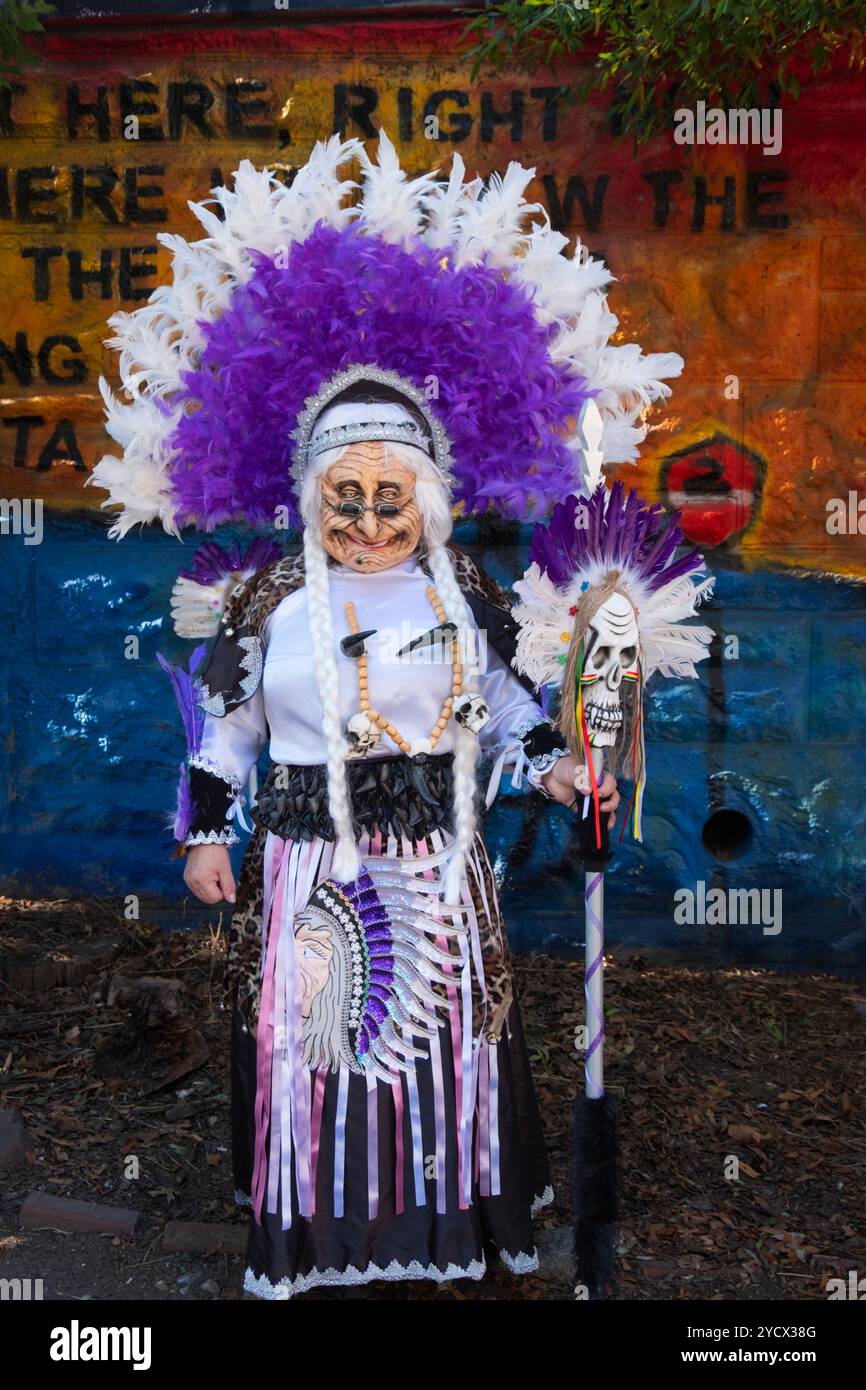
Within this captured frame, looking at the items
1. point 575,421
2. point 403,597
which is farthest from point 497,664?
point 575,421

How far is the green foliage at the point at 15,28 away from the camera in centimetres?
393

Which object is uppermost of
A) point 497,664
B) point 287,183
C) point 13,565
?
point 287,183

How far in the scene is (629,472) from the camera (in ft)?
15.7

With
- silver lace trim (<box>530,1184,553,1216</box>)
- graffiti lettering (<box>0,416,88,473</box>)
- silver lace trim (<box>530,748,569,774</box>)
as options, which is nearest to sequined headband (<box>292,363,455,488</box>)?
silver lace trim (<box>530,748,569,774</box>)

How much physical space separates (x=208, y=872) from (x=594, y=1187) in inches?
41.9

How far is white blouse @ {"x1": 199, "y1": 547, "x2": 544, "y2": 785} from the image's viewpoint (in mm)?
2676

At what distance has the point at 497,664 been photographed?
2885mm

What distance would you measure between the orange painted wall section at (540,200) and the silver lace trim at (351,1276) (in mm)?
2983

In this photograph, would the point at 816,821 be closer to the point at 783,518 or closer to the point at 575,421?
the point at 783,518

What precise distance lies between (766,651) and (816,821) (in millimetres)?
A: 681

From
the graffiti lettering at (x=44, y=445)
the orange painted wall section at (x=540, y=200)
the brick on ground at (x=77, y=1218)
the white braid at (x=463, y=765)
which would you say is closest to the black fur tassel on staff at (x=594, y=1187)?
the white braid at (x=463, y=765)

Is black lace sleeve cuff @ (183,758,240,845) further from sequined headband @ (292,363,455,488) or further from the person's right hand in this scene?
sequined headband @ (292,363,455,488)

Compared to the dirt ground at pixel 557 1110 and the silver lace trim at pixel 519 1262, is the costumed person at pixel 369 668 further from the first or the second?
the dirt ground at pixel 557 1110

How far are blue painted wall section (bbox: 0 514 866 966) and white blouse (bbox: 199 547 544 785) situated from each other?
204 cm
